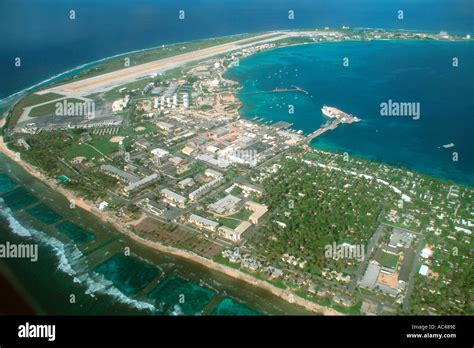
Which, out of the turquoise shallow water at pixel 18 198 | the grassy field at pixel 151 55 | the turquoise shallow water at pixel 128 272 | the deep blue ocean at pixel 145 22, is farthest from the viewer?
the deep blue ocean at pixel 145 22

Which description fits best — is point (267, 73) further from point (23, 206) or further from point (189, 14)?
point (189, 14)

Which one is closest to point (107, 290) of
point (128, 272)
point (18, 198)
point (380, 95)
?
point (128, 272)

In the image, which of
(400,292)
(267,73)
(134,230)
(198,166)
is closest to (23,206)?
(134,230)

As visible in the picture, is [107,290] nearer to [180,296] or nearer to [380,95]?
[180,296]

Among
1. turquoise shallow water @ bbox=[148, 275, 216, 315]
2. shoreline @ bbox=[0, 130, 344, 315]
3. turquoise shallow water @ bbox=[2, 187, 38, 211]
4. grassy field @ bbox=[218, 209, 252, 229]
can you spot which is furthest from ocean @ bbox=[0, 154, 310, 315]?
grassy field @ bbox=[218, 209, 252, 229]

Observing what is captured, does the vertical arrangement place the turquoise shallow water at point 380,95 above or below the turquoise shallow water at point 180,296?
above

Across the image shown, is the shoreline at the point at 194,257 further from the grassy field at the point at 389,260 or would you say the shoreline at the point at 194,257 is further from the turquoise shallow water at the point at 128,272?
the grassy field at the point at 389,260

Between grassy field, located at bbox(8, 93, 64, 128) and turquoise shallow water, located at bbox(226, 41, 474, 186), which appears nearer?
turquoise shallow water, located at bbox(226, 41, 474, 186)

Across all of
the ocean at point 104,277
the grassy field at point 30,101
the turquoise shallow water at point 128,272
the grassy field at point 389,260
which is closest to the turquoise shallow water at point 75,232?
the ocean at point 104,277

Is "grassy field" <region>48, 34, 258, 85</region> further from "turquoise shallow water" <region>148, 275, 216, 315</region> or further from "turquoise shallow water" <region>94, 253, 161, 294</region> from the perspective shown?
"turquoise shallow water" <region>148, 275, 216, 315</region>
